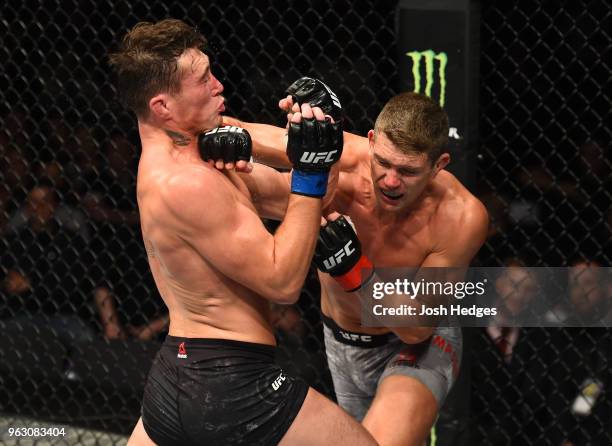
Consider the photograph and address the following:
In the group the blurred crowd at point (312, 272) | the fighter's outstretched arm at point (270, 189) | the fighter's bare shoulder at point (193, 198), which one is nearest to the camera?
the fighter's bare shoulder at point (193, 198)

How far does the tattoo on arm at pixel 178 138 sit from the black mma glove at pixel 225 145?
0.11 ft

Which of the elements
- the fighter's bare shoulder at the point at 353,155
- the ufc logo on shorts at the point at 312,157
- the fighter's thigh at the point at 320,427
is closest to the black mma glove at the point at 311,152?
the ufc logo on shorts at the point at 312,157

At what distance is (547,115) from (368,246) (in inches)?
37.6

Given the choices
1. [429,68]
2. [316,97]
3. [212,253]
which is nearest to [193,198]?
[212,253]

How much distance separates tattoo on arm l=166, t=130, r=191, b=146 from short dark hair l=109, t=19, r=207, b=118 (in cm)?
7

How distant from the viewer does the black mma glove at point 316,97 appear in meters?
1.94

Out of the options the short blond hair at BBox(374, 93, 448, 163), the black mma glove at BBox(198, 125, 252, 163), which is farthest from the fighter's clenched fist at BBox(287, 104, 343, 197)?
the short blond hair at BBox(374, 93, 448, 163)

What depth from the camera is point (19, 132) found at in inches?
135

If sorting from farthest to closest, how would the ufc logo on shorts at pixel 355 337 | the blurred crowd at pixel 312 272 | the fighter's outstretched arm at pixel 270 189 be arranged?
the blurred crowd at pixel 312 272
the ufc logo on shorts at pixel 355 337
the fighter's outstretched arm at pixel 270 189

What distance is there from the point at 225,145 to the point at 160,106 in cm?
16

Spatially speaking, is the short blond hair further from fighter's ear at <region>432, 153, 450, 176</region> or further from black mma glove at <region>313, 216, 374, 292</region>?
black mma glove at <region>313, 216, 374, 292</region>

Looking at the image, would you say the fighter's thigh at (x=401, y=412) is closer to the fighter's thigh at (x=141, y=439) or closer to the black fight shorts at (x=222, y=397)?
the black fight shorts at (x=222, y=397)

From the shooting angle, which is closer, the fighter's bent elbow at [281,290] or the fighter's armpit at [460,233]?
the fighter's bent elbow at [281,290]

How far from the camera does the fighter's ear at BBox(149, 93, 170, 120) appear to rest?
1.92 metres
